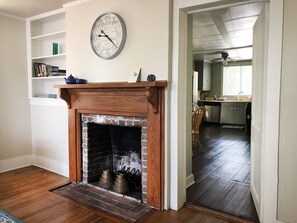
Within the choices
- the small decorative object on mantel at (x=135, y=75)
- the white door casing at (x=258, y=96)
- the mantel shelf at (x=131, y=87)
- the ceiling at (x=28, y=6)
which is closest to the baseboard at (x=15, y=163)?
the mantel shelf at (x=131, y=87)

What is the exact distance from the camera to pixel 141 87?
257 cm

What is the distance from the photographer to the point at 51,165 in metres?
3.90

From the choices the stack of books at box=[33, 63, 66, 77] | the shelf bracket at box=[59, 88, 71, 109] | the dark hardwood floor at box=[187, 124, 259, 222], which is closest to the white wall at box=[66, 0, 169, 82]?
the shelf bracket at box=[59, 88, 71, 109]

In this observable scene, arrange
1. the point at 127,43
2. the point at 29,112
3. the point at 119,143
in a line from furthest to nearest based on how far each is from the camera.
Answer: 1. the point at 29,112
2. the point at 119,143
3. the point at 127,43

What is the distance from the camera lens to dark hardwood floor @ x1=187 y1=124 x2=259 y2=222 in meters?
2.69

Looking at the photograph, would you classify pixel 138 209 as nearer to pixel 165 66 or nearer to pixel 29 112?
pixel 165 66

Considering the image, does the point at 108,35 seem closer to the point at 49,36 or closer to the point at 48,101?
the point at 49,36

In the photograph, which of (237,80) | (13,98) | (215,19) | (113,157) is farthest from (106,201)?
(237,80)

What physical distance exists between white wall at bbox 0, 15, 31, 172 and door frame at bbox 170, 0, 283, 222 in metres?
2.82

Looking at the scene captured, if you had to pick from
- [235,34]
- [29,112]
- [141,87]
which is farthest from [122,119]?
[235,34]

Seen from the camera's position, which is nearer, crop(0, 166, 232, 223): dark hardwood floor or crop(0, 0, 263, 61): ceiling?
crop(0, 166, 232, 223): dark hardwood floor

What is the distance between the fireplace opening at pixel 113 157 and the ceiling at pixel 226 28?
195cm

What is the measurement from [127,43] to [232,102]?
254 inches

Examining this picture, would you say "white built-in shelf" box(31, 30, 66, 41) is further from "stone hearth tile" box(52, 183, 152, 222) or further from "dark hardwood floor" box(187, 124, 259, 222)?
"dark hardwood floor" box(187, 124, 259, 222)
